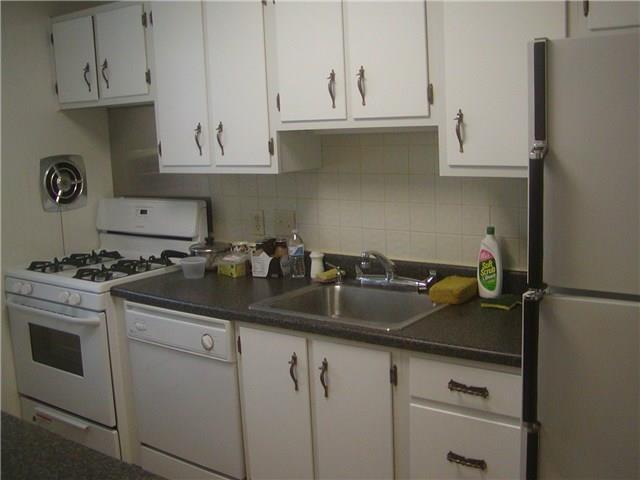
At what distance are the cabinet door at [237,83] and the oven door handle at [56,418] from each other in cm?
140

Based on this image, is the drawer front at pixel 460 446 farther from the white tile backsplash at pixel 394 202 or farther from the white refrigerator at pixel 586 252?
the white tile backsplash at pixel 394 202

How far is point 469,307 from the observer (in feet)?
7.54

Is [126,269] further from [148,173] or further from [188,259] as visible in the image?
[148,173]

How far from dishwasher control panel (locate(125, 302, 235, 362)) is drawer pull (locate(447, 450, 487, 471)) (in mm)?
910

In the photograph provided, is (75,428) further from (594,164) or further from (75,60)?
(594,164)

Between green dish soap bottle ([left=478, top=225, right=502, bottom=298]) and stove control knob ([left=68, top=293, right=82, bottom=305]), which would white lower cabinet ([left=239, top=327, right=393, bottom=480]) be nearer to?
green dish soap bottle ([left=478, top=225, right=502, bottom=298])

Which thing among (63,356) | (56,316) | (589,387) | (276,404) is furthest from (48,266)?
(589,387)

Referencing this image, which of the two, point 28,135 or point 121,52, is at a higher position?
point 121,52

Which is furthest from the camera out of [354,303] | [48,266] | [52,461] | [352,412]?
[48,266]

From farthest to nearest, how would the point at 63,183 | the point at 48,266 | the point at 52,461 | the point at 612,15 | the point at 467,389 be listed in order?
the point at 63,183 → the point at 48,266 → the point at 467,389 → the point at 612,15 → the point at 52,461

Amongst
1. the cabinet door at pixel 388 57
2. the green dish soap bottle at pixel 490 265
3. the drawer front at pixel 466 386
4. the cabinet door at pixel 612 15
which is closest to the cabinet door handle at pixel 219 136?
the cabinet door at pixel 388 57

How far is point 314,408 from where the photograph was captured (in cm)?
230

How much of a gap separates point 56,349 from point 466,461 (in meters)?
2.06

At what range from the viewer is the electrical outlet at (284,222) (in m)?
3.05
